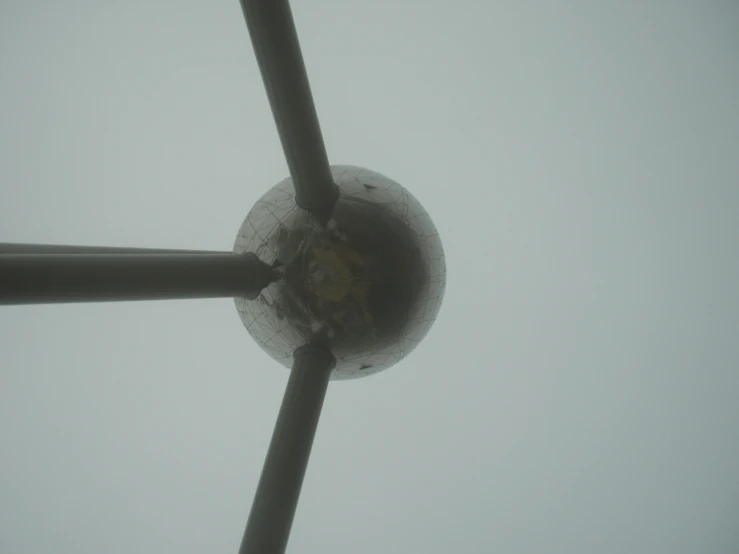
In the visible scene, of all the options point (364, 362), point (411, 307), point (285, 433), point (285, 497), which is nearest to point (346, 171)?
point (411, 307)

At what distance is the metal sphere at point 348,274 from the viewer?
4191 millimetres

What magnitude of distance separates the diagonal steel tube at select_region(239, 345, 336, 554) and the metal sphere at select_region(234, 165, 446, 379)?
0.65 ft

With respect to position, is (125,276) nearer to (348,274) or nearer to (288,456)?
(348,274)

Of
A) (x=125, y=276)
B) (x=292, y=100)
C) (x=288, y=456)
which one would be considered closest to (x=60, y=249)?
(x=125, y=276)

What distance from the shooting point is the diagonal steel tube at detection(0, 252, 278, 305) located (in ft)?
10.3

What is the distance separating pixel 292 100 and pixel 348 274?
4.26 feet

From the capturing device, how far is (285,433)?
4.07 meters

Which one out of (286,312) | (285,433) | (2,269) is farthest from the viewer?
(286,312)

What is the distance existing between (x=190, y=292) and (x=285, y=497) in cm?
155

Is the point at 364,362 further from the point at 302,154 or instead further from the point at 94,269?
the point at 94,269

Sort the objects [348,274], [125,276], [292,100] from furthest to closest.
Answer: [348,274]
[292,100]
[125,276]

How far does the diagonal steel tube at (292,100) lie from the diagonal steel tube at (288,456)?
119 centimetres

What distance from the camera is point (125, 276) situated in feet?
11.4

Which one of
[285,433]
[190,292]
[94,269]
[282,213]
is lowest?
[285,433]
